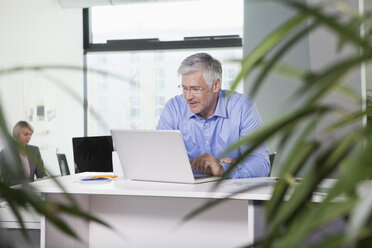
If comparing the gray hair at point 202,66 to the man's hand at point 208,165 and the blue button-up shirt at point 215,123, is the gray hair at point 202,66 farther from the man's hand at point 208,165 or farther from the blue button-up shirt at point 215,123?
the man's hand at point 208,165

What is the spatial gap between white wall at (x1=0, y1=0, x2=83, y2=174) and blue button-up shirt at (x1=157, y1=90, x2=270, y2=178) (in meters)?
2.85

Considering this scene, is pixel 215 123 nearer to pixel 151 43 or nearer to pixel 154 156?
pixel 154 156

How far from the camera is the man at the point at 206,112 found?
11.6 feet

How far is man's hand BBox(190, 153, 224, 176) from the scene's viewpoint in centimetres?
300

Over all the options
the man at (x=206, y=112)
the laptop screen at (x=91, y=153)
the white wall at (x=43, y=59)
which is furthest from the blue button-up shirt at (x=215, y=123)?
the white wall at (x=43, y=59)

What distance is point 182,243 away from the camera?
295cm

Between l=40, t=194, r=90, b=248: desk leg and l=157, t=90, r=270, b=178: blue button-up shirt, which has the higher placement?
l=157, t=90, r=270, b=178: blue button-up shirt

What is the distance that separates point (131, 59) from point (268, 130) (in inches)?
262

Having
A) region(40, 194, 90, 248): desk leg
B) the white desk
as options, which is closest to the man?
the white desk

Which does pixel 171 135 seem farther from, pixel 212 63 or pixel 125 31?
pixel 125 31

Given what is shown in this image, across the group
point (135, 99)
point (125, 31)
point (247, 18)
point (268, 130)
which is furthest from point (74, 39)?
point (268, 130)

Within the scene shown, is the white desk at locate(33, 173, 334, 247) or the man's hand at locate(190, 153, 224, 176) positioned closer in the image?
the white desk at locate(33, 173, 334, 247)

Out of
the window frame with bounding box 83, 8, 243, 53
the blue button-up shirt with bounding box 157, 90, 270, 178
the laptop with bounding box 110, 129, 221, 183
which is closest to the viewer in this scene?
the laptop with bounding box 110, 129, 221, 183

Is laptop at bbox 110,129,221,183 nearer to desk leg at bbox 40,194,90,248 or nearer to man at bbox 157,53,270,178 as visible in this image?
desk leg at bbox 40,194,90,248
